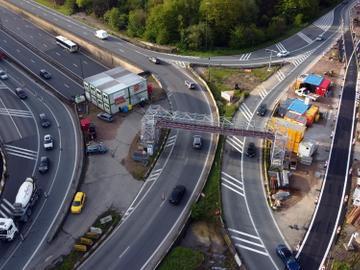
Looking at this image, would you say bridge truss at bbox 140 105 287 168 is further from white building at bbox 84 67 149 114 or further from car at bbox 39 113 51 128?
car at bbox 39 113 51 128

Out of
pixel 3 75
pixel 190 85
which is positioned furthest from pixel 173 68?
pixel 3 75

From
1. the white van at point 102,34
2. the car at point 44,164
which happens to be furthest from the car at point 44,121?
the white van at point 102,34

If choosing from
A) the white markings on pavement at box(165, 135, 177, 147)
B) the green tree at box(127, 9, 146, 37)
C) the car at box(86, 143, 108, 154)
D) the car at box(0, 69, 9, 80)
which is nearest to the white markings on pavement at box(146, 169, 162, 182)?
the white markings on pavement at box(165, 135, 177, 147)

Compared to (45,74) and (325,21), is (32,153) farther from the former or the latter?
(325,21)

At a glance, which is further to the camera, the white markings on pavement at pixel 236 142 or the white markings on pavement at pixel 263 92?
the white markings on pavement at pixel 263 92

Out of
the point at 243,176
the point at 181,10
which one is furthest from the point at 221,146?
the point at 181,10

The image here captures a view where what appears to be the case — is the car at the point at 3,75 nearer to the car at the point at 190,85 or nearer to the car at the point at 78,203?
the car at the point at 190,85
